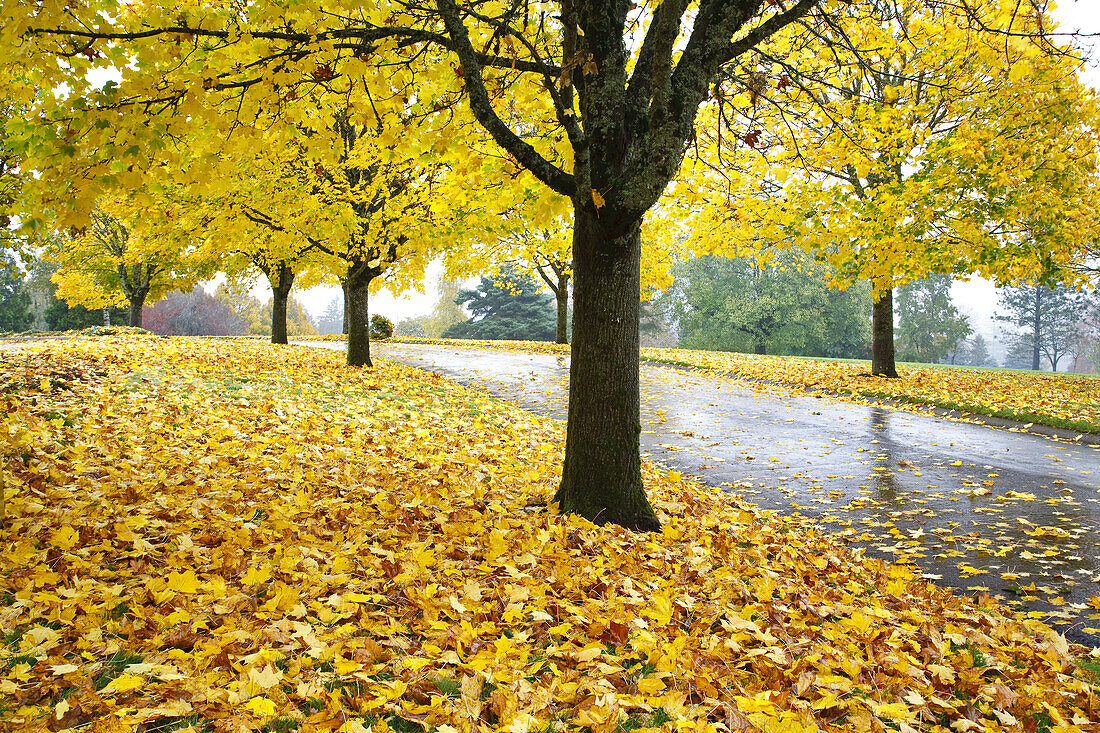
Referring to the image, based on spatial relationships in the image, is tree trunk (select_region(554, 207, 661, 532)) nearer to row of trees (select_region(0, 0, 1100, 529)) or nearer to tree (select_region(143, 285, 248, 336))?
row of trees (select_region(0, 0, 1100, 529))

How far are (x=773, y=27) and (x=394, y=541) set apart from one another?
449cm

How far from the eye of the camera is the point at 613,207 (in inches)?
165

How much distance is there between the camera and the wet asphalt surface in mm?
4180

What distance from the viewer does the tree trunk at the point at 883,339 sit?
48.2ft

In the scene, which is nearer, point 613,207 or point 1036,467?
point 613,207

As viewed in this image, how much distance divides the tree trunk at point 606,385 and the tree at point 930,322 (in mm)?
53220

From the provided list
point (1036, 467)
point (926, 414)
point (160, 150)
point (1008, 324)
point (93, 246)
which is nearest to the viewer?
point (160, 150)

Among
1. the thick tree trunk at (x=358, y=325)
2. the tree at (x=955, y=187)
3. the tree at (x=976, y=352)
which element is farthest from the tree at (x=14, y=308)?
the tree at (x=976, y=352)

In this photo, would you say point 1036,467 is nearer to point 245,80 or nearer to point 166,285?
point 245,80

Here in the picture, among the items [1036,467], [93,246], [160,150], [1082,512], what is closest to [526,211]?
[160,150]

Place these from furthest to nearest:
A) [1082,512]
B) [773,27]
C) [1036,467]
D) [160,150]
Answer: [1036,467]
[1082,512]
[773,27]
[160,150]

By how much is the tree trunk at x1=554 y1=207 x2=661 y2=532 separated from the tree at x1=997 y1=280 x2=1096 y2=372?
6358cm

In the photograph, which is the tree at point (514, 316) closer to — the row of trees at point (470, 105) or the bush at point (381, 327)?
the bush at point (381, 327)

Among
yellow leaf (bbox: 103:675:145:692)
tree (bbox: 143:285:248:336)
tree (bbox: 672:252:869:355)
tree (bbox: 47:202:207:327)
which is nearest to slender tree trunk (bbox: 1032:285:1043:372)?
tree (bbox: 672:252:869:355)
